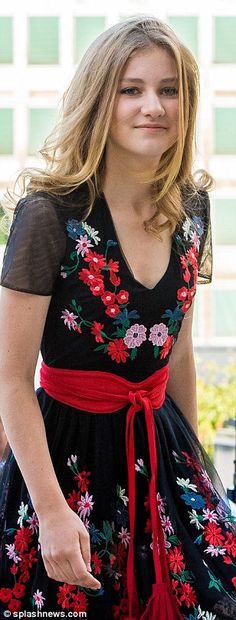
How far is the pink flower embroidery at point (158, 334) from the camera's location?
150 cm

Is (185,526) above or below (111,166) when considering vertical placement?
below

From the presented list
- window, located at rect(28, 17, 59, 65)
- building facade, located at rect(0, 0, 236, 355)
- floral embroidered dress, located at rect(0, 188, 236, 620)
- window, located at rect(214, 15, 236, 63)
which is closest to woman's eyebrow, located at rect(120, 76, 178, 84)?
floral embroidered dress, located at rect(0, 188, 236, 620)

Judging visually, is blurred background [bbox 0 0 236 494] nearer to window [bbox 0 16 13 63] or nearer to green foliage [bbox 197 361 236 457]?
window [bbox 0 16 13 63]

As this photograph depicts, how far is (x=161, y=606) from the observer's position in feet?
4.57

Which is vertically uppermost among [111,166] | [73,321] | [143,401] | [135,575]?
[111,166]

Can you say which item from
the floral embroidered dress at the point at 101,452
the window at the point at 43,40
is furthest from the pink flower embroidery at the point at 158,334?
the window at the point at 43,40

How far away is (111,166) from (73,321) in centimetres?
23

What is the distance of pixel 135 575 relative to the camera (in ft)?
4.78

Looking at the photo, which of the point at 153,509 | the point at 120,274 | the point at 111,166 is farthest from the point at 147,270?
the point at 153,509

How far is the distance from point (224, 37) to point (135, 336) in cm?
613

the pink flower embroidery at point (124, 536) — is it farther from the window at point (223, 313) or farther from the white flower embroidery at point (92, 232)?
the window at point (223, 313)

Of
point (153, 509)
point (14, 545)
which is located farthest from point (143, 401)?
point (14, 545)

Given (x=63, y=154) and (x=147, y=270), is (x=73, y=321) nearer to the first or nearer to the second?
(x=147, y=270)

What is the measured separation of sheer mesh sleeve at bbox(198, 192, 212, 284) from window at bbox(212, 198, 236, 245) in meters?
4.94
